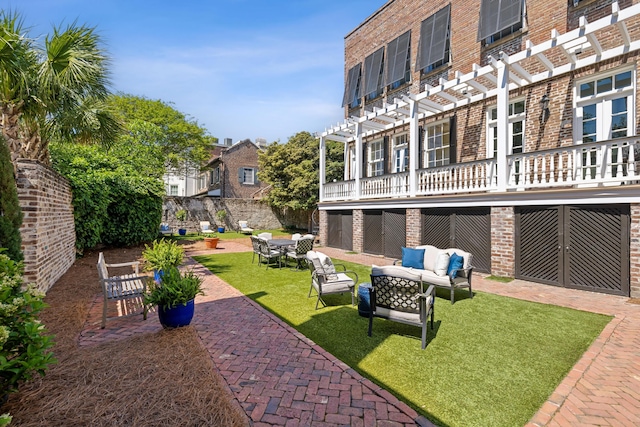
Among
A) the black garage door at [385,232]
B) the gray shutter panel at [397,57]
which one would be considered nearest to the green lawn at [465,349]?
the black garage door at [385,232]

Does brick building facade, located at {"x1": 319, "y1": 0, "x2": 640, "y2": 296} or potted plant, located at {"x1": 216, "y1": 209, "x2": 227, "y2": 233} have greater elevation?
brick building facade, located at {"x1": 319, "y1": 0, "x2": 640, "y2": 296}

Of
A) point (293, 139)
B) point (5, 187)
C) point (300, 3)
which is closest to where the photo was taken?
point (5, 187)

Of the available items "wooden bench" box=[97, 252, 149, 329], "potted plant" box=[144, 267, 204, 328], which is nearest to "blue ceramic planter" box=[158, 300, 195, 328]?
"potted plant" box=[144, 267, 204, 328]

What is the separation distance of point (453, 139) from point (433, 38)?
4.39 meters

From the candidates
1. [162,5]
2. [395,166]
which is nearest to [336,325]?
[162,5]

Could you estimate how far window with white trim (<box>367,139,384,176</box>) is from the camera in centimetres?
1513

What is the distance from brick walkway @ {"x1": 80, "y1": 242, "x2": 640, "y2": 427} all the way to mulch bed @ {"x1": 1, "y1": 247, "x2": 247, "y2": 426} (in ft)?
0.71

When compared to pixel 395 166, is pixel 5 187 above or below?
below

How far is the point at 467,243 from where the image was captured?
30.4ft

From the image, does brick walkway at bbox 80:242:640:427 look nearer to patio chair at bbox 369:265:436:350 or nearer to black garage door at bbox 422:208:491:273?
patio chair at bbox 369:265:436:350

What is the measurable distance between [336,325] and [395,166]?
10722 mm

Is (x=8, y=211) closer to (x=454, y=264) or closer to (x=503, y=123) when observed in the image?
(x=454, y=264)

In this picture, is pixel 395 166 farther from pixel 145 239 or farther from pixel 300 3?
pixel 145 239

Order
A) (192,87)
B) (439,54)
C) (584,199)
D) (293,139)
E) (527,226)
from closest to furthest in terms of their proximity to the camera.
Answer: (584,199) < (527,226) < (192,87) < (439,54) < (293,139)
